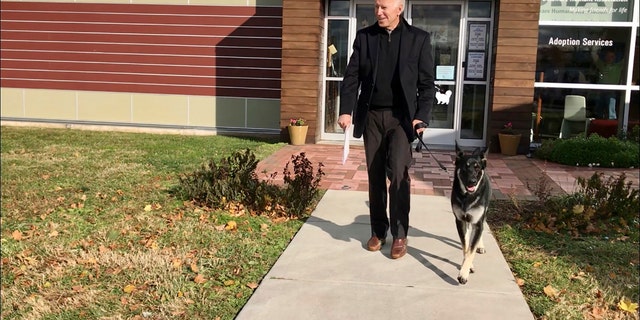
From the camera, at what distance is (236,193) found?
5.92 metres

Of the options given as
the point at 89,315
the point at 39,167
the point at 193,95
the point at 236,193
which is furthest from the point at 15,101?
the point at 89,315

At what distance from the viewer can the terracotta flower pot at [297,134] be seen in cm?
1074

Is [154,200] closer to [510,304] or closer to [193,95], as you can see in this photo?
[510,304]

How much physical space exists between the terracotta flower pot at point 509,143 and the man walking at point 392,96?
242 inches

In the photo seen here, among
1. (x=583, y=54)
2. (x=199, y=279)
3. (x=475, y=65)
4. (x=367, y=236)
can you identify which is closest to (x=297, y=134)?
(x=475, y=65)

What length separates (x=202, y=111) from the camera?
41.8 feet

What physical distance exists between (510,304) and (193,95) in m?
10.2

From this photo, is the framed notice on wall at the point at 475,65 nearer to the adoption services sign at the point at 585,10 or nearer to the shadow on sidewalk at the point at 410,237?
the adoption services sign at the point at 585,10

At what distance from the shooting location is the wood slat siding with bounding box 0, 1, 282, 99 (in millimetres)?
12320

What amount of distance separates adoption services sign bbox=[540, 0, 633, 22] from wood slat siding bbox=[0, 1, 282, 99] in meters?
5.23

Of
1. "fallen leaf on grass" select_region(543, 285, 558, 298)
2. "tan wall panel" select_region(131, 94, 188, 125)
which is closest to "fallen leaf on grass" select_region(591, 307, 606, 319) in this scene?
"fallen leaf on grass" select_region(543, 285, 558, 298)

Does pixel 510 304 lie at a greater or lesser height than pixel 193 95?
lesser

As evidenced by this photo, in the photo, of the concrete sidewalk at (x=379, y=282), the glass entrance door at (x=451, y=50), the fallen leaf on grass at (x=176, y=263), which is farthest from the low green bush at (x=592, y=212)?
the glass entrance door at (x=451, y=50)

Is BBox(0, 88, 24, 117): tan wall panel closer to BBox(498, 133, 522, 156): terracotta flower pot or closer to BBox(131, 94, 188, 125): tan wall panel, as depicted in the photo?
BBox(131, 94, 188, 125): tan wall panel
